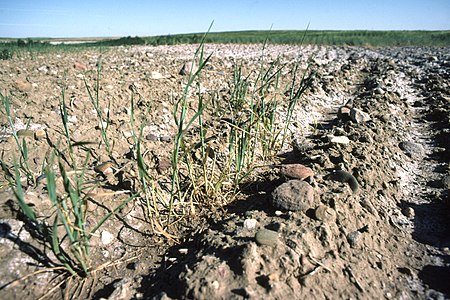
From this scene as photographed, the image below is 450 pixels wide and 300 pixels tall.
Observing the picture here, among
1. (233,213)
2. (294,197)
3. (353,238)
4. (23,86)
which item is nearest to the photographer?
(353,238)

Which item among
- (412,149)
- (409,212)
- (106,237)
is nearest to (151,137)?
(106,237)

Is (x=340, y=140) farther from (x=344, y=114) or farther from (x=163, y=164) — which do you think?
(x=163, y=164)

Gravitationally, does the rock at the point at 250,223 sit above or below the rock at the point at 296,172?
below

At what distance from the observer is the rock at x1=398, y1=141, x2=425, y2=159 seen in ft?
7.98

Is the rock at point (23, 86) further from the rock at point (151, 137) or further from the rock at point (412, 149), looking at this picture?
the rock at point (412, 149)

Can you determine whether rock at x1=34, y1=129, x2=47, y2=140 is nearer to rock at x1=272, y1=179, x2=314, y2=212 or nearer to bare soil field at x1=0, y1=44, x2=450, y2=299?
bare soil field at x1=0, y1=44, x2=450, y2=299

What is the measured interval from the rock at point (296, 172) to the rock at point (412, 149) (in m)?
1.08

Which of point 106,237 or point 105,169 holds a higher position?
point 105,169

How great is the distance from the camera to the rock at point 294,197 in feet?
4.93

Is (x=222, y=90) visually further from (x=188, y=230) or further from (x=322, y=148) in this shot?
(x=188, y=230)

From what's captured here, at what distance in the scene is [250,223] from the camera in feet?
4.76

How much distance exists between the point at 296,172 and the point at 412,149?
4.06ft

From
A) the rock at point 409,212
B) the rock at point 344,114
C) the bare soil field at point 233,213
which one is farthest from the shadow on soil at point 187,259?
the rock at point 344,114

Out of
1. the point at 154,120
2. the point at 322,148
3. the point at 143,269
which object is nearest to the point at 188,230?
the point at 143,269
